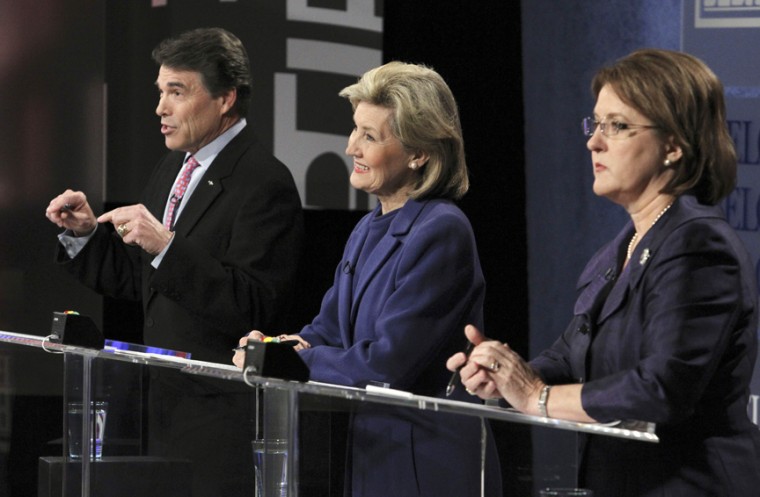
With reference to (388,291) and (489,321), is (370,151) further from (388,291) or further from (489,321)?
(489,321)

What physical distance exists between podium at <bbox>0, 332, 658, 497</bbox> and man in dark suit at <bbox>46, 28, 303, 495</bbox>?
49 cm

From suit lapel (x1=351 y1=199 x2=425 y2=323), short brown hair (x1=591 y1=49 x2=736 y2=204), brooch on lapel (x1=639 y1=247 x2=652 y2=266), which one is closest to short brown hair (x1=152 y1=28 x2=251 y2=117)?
suit lapel (x1=351 y1=199 x2=425 y2=323)

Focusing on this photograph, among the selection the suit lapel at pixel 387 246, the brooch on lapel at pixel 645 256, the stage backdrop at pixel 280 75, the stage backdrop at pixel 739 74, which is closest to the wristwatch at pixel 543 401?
the brooch on lapel at pixel 645 256

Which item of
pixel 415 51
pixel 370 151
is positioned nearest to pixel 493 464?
pixel 370 151

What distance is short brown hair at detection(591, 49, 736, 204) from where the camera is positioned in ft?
7.32

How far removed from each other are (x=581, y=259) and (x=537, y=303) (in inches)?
14.0

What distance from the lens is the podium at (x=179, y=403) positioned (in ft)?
6.91

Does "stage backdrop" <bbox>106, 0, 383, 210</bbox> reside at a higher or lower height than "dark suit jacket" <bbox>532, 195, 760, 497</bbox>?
higher

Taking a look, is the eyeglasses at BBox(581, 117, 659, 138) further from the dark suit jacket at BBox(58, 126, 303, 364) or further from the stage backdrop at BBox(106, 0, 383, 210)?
the stage backdrop at BBox(106, 0, 383, 210)

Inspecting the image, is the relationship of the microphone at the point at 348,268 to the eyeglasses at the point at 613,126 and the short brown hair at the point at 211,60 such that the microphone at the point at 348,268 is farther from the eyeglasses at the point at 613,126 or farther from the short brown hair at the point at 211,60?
the short brown hair at the point at 211,60

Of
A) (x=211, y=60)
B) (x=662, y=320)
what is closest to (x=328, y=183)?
(x=211, y=60)

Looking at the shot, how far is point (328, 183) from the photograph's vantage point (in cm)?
554

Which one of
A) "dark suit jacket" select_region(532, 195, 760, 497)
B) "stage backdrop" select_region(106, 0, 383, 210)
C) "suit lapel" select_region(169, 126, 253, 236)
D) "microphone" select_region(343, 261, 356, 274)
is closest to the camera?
"dark suit jacket" select_region(532, 195, 760, 497)

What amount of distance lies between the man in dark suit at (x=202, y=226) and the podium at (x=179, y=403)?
493 mm
